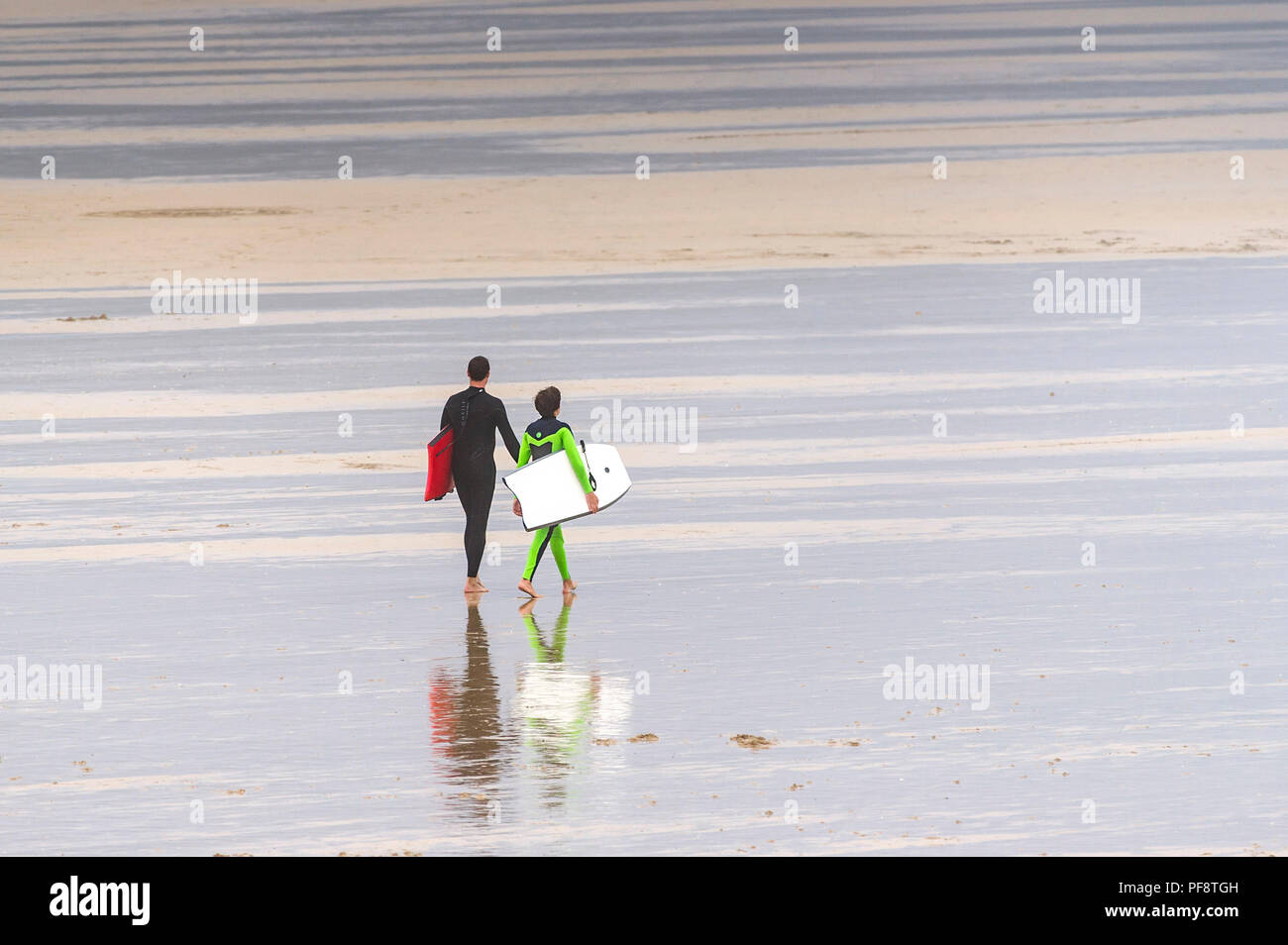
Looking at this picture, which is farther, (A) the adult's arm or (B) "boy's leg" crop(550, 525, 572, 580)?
(A) the adult's arm

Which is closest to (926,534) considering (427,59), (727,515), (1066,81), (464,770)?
(727,515)

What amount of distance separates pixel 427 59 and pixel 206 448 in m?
32.6

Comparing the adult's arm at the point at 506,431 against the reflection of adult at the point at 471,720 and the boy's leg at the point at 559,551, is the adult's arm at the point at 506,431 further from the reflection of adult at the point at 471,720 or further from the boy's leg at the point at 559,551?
the reflection of adult at the point at 471,720

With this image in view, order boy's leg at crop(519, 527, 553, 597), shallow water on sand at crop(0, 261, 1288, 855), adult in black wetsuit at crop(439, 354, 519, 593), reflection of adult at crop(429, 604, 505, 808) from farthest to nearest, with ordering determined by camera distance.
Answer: adult in black wetsuit at crop(439, 354, 519, 593), boy's leg at crop(519, 527, 553, 597), reflection of adult at crop(429, 604, 505, 808), shallow water on sand at crop(0, 261, 1288, 855)

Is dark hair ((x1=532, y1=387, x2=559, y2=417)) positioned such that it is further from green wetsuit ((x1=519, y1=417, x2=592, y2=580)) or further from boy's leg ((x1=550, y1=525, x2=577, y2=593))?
boy's leg ((x1=550, y1=525, x2=577, y2=593))

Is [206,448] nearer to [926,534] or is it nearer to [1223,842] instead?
[926,534]

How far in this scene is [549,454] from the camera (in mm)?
12180

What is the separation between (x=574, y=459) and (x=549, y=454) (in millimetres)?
181

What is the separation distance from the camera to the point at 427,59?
1908 inches

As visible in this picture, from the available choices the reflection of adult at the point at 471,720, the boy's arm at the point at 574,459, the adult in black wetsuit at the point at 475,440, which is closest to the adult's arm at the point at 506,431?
the adult in black wetsuit at the point at 475,440

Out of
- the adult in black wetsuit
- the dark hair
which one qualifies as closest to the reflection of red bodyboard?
the adult in black wetsuit

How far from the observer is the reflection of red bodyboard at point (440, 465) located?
1252 cm

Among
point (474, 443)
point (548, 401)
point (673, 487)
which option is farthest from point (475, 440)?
point (673, 487)

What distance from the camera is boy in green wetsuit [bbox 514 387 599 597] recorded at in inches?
475
